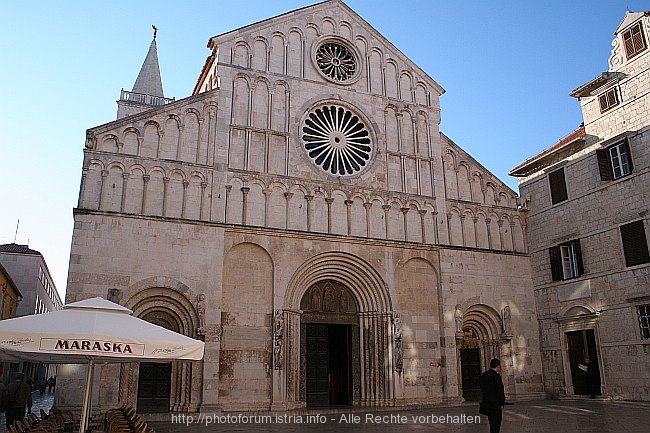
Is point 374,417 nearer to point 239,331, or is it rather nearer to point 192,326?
point 239,331

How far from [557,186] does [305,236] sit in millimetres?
10826

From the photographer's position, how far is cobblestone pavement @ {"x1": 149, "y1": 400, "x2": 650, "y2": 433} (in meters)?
13.1

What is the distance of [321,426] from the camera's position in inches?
563

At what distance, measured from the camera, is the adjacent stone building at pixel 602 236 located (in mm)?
18938

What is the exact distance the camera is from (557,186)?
2275cm

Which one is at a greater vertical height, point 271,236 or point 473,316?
point 271,236

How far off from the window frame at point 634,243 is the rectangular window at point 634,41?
642cm

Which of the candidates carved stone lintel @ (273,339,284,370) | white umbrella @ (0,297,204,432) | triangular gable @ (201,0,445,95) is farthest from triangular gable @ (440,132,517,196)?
white umbrella @ (0,297,204,432)

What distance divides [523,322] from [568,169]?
6421 millimetres

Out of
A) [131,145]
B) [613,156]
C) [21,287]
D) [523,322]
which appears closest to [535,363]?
[523,322]

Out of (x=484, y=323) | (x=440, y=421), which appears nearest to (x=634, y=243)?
(x=484, y=323)

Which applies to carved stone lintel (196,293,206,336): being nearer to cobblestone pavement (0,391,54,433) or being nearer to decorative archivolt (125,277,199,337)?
decorative archivolt (125,277,199,337)

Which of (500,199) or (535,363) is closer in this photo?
(535,363)

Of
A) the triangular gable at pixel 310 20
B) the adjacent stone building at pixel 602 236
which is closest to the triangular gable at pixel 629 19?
the adjacent stone building at pixel 602 236
